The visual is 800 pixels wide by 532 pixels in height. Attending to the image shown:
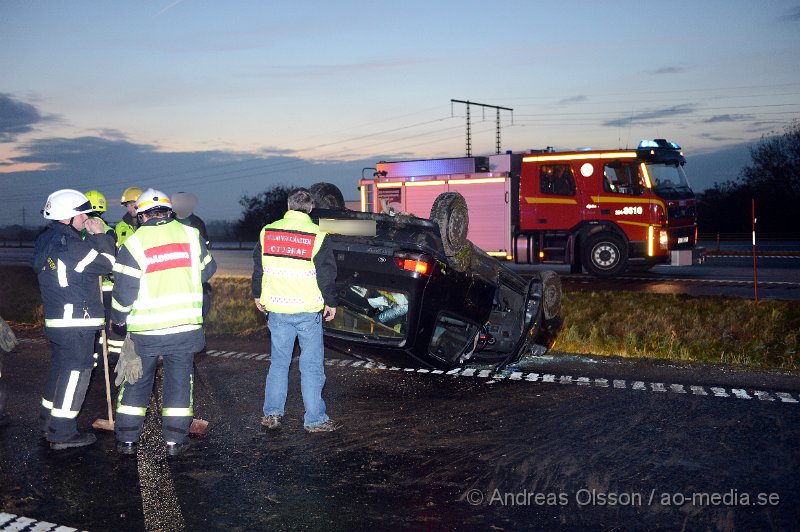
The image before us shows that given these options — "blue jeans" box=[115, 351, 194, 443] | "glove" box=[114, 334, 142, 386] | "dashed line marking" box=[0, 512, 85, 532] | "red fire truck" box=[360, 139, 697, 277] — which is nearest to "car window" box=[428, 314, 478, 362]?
"blue jeans" box=[115, 351, 194, 443]

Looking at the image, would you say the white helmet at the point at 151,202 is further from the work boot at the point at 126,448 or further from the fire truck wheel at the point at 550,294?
the fire truck wheel at the point at 550,294

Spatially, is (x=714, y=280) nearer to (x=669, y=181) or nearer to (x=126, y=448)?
(x=669, y=181)

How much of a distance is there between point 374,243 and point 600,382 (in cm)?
240

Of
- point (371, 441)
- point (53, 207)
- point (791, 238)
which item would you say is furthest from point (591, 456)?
point (791, 238)

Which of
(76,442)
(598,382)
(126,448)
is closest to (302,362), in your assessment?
(126,448)

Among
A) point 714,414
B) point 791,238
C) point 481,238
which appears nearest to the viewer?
point 714,414

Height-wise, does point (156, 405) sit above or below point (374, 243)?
below

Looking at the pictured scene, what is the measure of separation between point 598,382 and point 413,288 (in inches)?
79.4

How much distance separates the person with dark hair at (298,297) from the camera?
5438 mm

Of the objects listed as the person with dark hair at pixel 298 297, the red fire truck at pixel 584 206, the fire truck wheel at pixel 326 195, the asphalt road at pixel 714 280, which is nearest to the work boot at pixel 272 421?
Answer: the person with dark hair at pixel 298 297

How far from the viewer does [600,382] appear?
6781mm

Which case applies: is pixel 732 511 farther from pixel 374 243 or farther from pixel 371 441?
pixel 374 243

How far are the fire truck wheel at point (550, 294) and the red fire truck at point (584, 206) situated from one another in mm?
8455

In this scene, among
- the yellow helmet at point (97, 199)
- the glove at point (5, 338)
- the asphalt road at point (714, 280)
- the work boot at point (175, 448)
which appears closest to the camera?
the work boot at point (175, 448)
